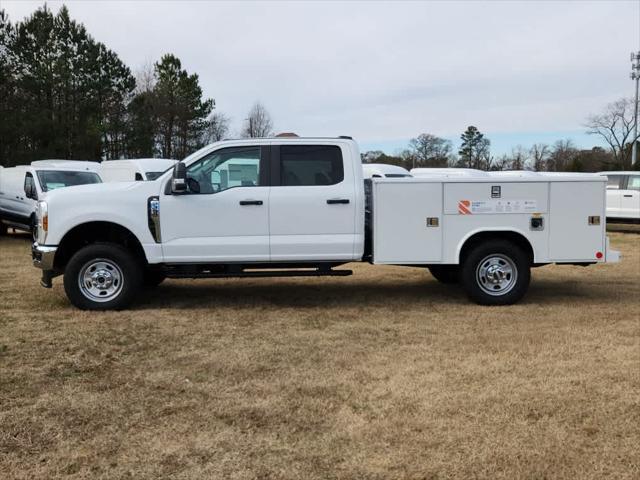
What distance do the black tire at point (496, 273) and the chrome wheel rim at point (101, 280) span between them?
408 centimetres

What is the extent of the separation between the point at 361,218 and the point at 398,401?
10.7 ft

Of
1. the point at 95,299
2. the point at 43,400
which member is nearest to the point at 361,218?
the point at 95,299

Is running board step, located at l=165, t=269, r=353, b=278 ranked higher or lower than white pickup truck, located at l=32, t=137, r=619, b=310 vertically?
lower

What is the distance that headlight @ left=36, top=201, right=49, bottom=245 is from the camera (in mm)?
7129

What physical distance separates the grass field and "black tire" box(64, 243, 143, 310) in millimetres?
189

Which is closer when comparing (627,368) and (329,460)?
(329,460)

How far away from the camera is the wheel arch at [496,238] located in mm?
7559

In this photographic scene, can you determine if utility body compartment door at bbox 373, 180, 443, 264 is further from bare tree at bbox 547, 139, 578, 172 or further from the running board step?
bare tree at bbox 547, 139, 578, 172

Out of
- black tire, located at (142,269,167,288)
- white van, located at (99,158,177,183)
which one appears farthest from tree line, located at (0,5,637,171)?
black tire, located at (142,269,167,288)

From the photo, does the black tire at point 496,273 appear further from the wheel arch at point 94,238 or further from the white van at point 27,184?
the white van at point 27,184

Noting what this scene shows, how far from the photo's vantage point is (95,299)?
7246 millimetres

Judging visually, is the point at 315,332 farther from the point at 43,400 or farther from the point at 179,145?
the point at 179,145

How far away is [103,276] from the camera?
726cm

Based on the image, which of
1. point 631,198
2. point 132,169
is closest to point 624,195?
point 631,198
